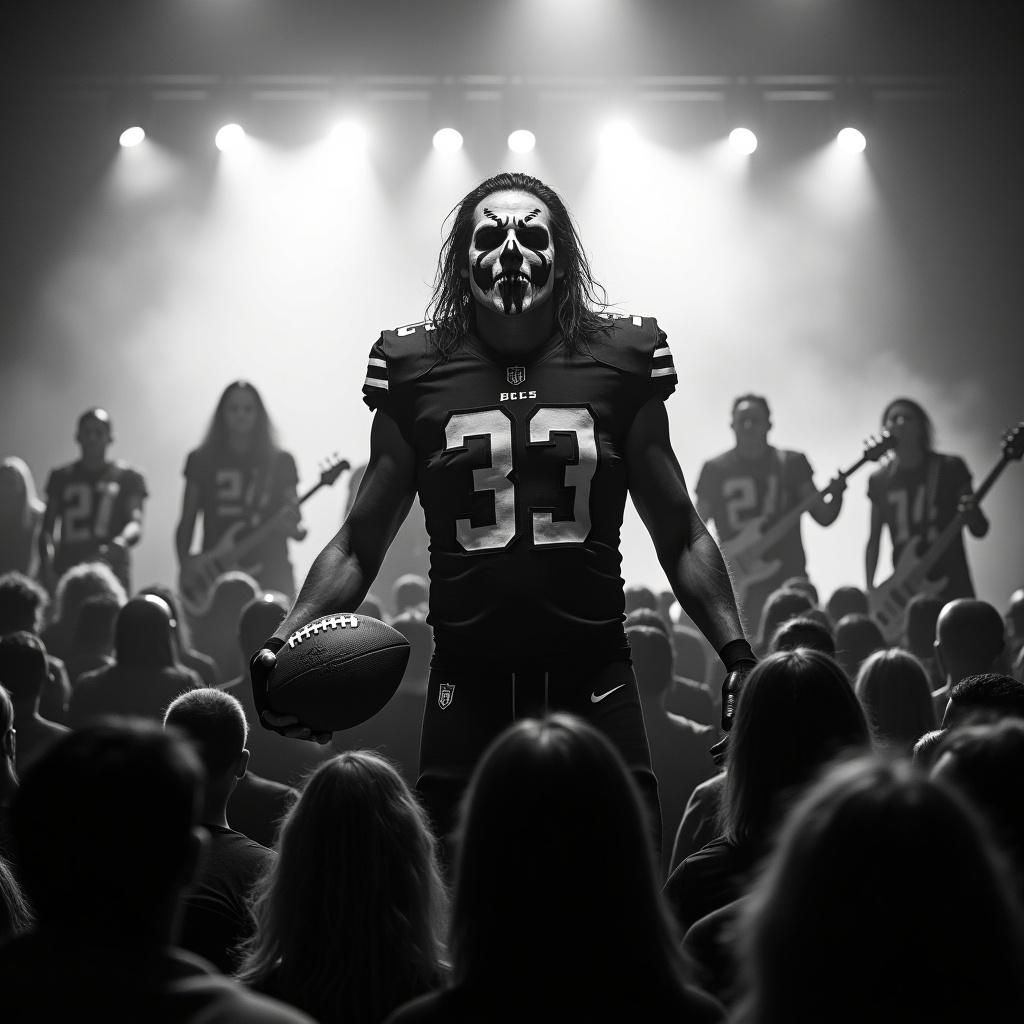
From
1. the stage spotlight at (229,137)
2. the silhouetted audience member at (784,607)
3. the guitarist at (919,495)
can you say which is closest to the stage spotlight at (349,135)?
the stage spotlight at (229,137)

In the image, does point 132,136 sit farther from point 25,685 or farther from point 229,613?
point 25,685

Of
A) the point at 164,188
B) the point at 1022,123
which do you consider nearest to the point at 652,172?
the point at 1022,123

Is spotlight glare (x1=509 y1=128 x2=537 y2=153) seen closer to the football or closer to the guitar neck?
the guitar neck

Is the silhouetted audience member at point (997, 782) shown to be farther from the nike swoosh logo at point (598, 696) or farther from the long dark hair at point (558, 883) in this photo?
the nike swoosh logo at point (598, 696)

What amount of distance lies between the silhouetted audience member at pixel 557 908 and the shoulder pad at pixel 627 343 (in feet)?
4.56

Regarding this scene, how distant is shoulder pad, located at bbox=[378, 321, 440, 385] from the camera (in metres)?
2.86

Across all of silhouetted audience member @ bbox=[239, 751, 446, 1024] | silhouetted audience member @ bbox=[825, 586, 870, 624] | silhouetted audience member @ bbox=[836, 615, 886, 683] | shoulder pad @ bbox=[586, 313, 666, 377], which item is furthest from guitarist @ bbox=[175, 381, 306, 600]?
silhouetted audience member @ bbox=[239, 751, 446, 1024]

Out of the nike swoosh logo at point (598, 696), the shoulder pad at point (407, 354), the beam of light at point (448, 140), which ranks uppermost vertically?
the beam of light at point (448, 140)

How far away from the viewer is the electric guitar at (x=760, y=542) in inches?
329

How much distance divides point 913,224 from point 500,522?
11369 mm

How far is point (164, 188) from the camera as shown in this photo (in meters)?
13.1

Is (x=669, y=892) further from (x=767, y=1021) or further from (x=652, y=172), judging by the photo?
(x=652, y=172)

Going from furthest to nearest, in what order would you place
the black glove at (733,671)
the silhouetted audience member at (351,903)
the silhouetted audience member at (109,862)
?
the black glove at (733,671), the silhouetted audience member at (351,903), the silhouetted audience member at (109,862)

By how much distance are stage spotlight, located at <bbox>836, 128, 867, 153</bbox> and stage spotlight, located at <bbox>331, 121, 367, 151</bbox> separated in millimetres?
4575
